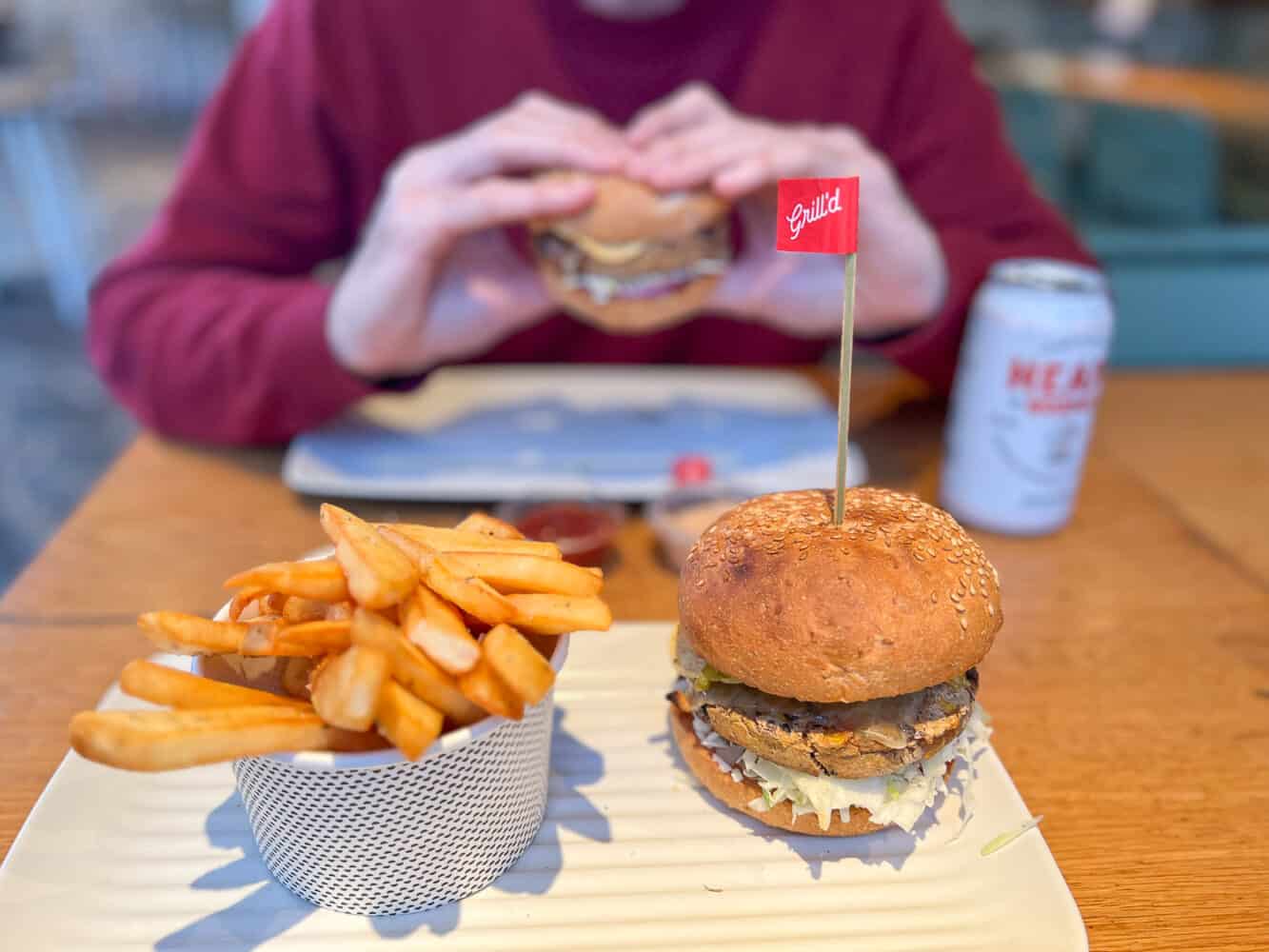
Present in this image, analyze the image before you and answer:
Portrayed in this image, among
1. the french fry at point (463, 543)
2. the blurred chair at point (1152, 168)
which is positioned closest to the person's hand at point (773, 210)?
the french fry at point (463, 543)

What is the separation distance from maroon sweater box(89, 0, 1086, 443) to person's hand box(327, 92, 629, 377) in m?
0.28

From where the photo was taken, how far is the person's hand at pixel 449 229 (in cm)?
169

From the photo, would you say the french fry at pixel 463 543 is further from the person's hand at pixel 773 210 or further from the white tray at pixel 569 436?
the person's hand at pixel 773 210

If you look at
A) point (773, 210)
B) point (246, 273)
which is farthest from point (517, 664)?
point (246, 273)

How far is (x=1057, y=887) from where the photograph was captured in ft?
3.20

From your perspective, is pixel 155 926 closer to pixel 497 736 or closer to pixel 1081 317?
pixel 497 736

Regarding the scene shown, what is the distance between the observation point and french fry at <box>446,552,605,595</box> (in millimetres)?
944

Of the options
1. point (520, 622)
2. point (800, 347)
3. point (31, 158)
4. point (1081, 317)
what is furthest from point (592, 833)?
point (31, 158)

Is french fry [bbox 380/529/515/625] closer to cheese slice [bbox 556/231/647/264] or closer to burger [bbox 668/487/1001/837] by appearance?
burger [bbox 668/487/1001/837]

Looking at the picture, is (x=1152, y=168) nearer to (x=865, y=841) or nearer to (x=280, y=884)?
(x=865, y=841)

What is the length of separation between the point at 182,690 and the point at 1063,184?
6.38m

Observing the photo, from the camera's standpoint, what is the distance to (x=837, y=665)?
100 cm

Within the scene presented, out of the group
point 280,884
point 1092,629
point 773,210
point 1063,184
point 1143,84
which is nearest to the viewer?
point 280,884

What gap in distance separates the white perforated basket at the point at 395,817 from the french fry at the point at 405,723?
0.17 feet
